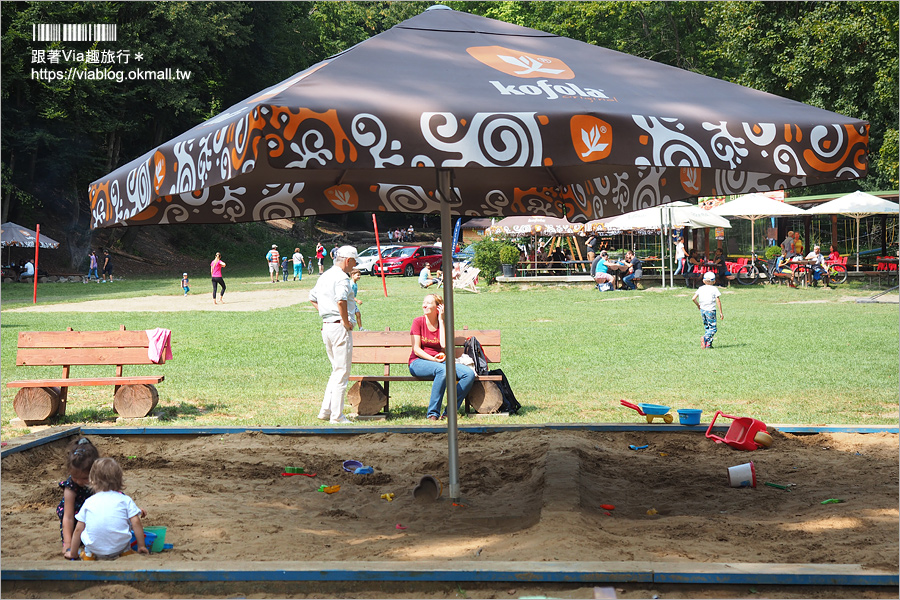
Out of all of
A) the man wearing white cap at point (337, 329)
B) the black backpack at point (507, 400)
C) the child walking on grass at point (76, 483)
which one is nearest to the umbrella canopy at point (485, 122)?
the child walking on grass at point (76, 483)

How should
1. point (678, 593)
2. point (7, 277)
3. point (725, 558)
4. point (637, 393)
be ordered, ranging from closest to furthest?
1. point (678, 593)
2. point (725, 558)
3. point (637, 393)
4. point (7, 277)

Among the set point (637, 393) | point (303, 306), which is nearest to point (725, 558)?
point (637, 393)

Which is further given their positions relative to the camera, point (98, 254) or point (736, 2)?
point (98, 254)

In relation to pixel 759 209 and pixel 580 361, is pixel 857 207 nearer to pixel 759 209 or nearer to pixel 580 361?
pixel 759 209

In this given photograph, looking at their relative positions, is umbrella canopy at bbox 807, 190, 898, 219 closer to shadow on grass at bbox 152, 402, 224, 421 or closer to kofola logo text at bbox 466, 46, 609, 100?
shadow on grass at bbox 152, 402, 224, 421

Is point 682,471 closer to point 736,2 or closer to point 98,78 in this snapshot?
point 736,2

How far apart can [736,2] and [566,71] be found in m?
30.7

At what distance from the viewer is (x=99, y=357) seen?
362 inches

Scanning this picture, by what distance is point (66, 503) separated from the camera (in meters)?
4.19

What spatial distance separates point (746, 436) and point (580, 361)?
599 centimetres

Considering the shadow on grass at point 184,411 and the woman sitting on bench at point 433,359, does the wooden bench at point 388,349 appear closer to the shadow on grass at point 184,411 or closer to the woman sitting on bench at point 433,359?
the woman sitting on bench at point 433,359

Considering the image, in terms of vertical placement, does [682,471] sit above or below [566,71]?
below

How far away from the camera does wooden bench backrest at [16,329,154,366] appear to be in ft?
30.2

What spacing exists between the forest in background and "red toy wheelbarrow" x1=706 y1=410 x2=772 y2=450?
19.9 metres
